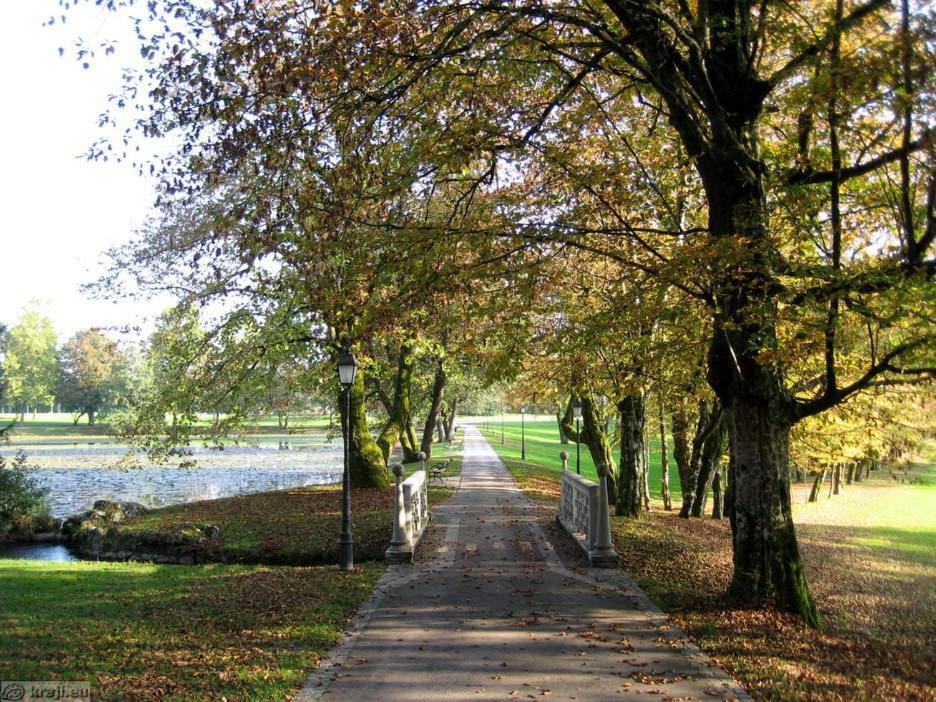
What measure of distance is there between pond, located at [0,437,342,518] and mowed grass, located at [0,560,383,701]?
8.52m

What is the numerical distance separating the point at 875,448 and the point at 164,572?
15.7 m

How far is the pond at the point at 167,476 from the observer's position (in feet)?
84.9

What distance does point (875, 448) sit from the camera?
55.4 ft

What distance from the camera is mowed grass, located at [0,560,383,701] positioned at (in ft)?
18.7

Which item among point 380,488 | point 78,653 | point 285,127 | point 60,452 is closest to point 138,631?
point 78,653

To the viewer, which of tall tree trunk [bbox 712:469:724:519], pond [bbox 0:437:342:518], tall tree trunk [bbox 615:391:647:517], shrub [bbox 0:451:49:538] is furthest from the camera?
pond [bbox 0:437:342:518]

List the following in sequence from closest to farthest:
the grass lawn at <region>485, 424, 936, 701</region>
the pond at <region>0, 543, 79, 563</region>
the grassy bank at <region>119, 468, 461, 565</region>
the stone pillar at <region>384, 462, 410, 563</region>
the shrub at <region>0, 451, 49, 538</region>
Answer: the grass lawn at <region>485, 424, 936, 701</region>, the stone pillar at <region>384, 462, 410, 563</region>, the grassy bank at <region>119, 468, 461, 565</region>, the pond at <region>0, 543, 79, 563</region>, the shrub at <region>0, 451, 49, 538</region>

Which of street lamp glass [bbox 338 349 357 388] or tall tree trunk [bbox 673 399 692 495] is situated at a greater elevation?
street lamp glass [bbox 338 349 357 388]

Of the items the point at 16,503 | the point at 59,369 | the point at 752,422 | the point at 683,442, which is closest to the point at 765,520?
the point at 752,422

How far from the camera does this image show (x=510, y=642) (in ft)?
22.8

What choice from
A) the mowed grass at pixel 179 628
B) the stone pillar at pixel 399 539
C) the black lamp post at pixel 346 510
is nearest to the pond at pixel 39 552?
the mowed grass at pixel 179 628

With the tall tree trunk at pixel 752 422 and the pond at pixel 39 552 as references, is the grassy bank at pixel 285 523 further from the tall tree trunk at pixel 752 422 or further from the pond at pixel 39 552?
the tall tree trunk at pixel 752 422

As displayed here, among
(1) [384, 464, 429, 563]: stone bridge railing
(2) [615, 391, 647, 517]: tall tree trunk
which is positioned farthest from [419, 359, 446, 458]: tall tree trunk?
(1) [384, 464, 429, 563]: stone bridge railing

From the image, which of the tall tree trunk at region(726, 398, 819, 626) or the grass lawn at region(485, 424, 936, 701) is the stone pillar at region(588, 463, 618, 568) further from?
the tall tree trunk at region(726, 398, 819, 626)
